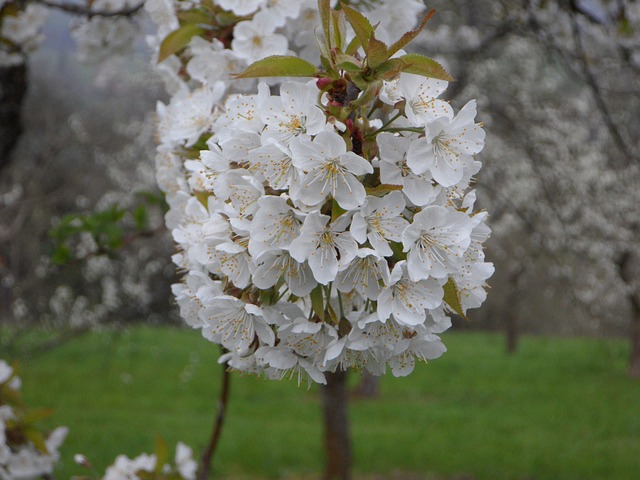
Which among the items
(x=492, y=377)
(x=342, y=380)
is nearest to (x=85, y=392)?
(x=342, y=380)

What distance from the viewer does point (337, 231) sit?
0.94 m

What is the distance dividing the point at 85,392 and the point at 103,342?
314 cm

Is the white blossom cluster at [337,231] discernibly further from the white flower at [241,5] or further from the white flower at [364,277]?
the white flower at [241,5]

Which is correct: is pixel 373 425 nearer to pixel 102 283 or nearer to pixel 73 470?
pixel 73 470

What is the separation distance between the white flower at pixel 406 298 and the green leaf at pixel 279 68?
32 cm

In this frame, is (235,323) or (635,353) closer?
(235,323)

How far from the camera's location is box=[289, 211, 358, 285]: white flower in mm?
924

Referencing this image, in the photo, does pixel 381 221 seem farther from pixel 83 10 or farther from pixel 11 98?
pixel 11 98

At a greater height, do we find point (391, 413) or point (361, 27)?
point (361, 27)

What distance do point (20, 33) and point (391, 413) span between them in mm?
5002

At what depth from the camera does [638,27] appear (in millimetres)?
3512

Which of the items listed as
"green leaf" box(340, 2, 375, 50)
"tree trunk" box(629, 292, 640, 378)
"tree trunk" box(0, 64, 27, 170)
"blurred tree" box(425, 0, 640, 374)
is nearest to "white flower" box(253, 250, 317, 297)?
"green leaf" box(340, 2, 375, 50)

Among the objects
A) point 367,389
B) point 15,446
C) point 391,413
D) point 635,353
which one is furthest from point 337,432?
point 635,353

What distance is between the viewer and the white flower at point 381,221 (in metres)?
0.93
